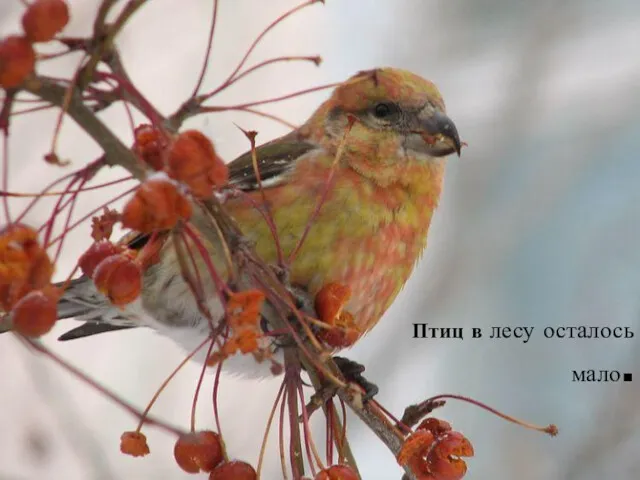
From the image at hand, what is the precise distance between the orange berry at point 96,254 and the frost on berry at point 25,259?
10.6 inches

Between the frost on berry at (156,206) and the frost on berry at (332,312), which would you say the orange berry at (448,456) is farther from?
the frost on berry at (156,206)

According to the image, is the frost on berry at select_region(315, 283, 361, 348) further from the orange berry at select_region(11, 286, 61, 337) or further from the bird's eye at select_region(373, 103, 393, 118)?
the bird's eye at select_region(373, 103, 393, 118)

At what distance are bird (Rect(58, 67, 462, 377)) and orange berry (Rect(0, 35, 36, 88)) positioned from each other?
1305 millimetres

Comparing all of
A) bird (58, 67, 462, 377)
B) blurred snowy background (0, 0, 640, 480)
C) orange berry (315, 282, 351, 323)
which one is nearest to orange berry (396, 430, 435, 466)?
orange berry (315, 282, 351, 323)

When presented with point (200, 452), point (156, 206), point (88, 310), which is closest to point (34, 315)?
point (156, 206)

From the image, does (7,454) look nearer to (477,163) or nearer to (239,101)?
(239,101)

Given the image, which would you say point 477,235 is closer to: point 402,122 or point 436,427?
point 402,122

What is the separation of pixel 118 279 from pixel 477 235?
3.95m

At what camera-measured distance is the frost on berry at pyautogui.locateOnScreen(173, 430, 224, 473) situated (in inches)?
69.4

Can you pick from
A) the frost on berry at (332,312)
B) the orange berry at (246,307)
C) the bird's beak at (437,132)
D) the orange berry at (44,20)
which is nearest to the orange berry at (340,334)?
the frost on berry at (332,312)

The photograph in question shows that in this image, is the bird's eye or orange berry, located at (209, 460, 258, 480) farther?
the bird's eye

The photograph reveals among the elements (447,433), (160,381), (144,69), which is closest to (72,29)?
(144,69)

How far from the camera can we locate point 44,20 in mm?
1312

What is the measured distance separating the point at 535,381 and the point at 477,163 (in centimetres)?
138
